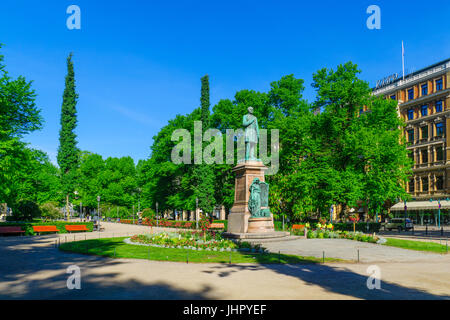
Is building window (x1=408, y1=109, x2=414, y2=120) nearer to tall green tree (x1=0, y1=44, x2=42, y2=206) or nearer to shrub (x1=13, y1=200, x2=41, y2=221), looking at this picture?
tall green tree (x1=0, y1=44, x2=42, y2=206)

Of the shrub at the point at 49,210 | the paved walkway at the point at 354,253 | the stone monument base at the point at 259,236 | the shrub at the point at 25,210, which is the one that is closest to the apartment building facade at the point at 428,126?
the paved walkway at the point at 354,253

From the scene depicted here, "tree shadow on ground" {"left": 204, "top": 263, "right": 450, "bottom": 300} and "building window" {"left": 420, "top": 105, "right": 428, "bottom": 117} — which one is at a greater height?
"building window" {"left": 420, "top": 105, "right": 428, "bottom": 117}

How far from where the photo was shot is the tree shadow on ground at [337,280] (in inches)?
348

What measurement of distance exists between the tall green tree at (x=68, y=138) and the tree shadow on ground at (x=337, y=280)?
146 ft

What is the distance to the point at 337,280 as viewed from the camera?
10805mm

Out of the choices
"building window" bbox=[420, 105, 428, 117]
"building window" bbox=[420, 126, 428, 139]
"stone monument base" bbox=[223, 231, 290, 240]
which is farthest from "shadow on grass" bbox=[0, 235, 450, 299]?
"building window" bbox=[420, 105, 428, 117]

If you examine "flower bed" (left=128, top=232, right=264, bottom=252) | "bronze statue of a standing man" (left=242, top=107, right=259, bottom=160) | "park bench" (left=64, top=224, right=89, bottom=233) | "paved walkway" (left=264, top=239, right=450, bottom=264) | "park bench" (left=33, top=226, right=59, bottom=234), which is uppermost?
"bronze statue of a standing man" (left=242, top=107, right=259, bottom=160)

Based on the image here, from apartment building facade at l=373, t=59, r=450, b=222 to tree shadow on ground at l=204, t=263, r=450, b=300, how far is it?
1562 inches

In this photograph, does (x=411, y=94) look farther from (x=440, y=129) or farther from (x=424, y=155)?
(x=424, y=155)

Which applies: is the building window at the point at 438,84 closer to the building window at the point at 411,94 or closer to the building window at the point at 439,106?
the building window at the point at 439,106

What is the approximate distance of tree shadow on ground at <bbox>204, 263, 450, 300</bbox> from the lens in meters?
8.85

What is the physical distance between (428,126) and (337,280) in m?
48.7

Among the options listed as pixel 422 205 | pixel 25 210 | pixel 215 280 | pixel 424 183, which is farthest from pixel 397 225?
pixel 25 210
